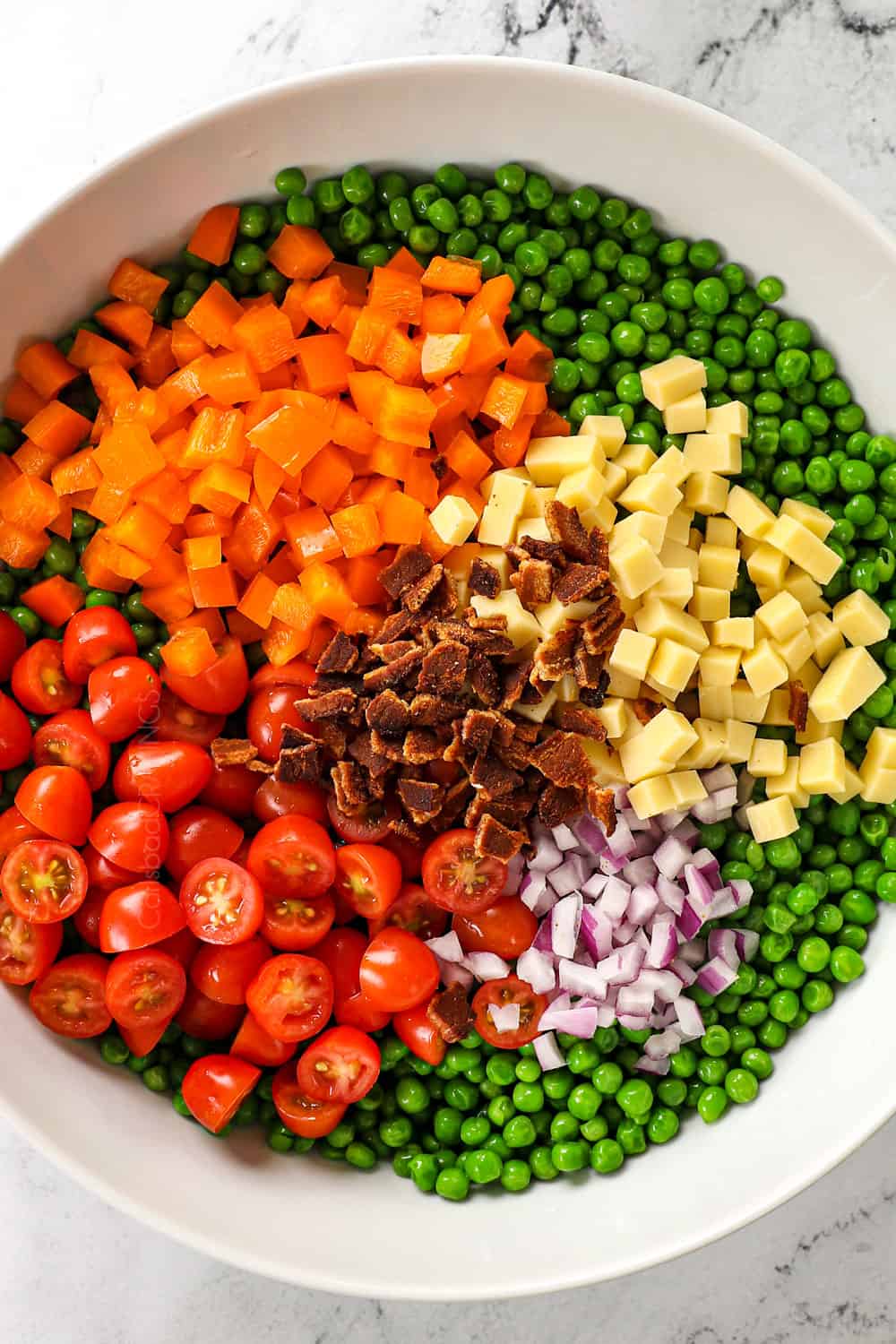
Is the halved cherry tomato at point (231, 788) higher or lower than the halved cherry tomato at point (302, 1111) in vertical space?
higher

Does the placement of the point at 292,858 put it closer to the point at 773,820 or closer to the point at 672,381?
the point at 773,820

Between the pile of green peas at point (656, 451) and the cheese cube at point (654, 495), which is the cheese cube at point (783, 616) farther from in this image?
the cheese cube at point (654, 495)

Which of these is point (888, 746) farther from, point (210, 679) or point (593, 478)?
point (210, 679)

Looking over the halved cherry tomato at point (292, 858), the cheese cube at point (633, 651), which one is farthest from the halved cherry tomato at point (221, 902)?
the cheese cube at point (633, 651)

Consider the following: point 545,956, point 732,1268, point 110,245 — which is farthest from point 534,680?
point 732,1268

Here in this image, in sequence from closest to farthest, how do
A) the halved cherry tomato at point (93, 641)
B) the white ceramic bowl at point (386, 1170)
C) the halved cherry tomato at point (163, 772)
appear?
the white ceramic bowl at point (386, 1170)
the halved cherry tomato at point (163, 772)
the halved cherry tomato at point (93, 641)
